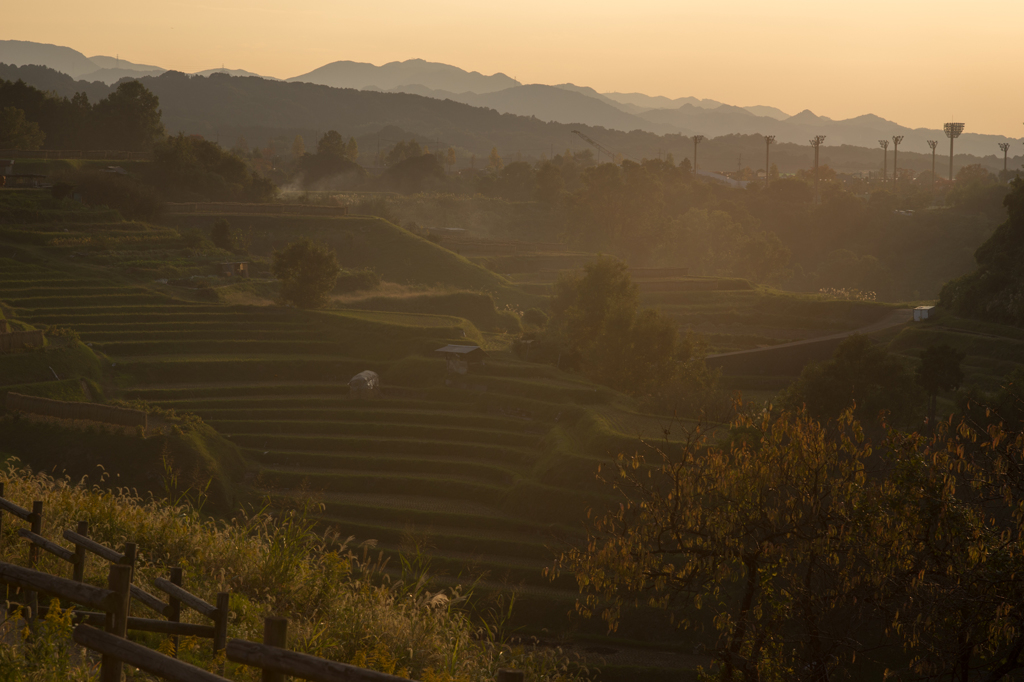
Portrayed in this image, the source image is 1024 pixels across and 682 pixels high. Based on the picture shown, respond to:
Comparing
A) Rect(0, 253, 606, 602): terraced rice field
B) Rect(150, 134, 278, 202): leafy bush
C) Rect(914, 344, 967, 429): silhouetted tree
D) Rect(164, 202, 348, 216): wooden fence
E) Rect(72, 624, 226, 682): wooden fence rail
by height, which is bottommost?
Rect(0, 253, 606, 602): terraced rice field

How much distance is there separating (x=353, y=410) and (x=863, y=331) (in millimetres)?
41625

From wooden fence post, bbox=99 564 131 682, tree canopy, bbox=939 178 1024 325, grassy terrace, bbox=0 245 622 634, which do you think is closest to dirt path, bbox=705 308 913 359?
tree canopy, bbox=939 178 1024 325

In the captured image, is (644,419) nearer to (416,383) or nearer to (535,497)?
(535,497)

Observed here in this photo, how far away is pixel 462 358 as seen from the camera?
4975 cm

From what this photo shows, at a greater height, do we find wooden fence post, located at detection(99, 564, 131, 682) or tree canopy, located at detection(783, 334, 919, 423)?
wooden fence post, located at detection(99, 564, 131, 682)

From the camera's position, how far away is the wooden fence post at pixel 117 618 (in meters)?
6.36

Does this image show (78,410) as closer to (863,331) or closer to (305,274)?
(305,274)

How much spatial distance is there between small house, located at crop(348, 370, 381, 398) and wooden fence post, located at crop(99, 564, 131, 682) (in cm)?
4186

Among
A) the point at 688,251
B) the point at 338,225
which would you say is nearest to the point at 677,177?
the point at 688,251

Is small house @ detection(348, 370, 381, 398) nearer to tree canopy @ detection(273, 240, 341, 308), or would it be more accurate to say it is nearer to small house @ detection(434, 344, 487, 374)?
small house @ detection(434, 344, 487, 374)

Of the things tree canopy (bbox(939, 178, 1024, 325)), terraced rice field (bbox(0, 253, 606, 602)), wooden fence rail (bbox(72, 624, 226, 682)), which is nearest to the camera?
wooden fence rail (bbox(72, 624, 226, 682))

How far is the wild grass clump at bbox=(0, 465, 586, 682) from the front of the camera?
844cm

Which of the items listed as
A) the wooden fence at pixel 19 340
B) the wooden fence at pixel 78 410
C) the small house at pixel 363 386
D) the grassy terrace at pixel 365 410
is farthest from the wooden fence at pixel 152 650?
the wooden fence at pixel 19 340

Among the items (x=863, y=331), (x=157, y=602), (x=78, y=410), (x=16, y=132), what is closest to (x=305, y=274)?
(x=78, y=410)
